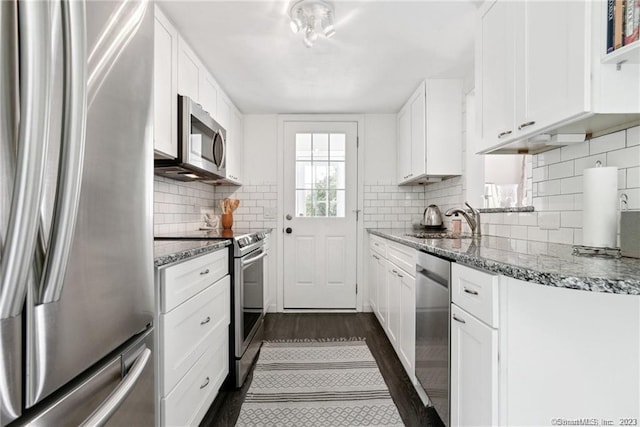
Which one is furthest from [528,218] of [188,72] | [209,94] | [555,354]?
[209,94]

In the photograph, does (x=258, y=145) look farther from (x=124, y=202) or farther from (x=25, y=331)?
(x=25, y=331)

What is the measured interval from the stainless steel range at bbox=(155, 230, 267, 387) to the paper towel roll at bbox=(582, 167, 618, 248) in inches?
72.1

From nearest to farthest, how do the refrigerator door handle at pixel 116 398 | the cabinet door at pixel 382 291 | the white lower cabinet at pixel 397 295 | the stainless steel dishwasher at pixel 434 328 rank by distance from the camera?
the refrigerator door handle at pixel 116 398 → the stainless steel dishwasher at pixel 434 328 → the white lower cabinet at pixel 397 295 → the cabinet door at pixel 382 291

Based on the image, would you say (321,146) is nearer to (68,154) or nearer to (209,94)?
(209,94)

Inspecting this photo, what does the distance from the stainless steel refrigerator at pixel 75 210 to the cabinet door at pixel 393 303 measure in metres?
1.77

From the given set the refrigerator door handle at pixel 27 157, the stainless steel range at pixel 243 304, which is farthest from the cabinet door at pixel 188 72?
the refrigerator door handle at pixel 27 157

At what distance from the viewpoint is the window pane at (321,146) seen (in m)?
3.78

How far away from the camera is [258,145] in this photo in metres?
3.78

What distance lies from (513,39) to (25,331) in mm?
1970

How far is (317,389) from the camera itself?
6.70 ft

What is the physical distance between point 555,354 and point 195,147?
7.07 ft

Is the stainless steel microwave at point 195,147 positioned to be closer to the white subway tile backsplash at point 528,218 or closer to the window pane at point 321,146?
the window pane at point 321,146

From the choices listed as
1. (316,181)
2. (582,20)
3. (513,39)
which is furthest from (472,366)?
(316,181)

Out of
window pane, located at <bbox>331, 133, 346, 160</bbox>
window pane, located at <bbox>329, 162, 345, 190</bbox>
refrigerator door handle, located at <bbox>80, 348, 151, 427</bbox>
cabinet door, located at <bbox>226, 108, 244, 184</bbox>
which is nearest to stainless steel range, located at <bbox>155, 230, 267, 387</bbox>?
cabinet door, located at <bbox>226, 108, 244, 184</bbox>
